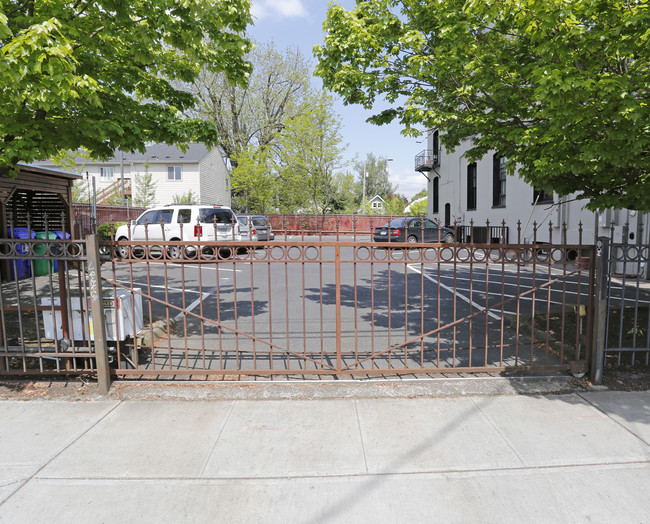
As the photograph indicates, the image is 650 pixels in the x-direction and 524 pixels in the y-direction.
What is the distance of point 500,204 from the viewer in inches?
819

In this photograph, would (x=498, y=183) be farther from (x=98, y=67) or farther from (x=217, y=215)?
(x=98, y=67)

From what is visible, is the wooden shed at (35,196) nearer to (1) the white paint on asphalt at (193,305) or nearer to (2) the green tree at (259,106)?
(1) the white paint on asphalt at (193,305)

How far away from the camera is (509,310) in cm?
819

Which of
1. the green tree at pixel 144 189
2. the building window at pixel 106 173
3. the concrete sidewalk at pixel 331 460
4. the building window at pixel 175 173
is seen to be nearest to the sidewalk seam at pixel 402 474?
the concrete sidewalk at pixel 331 460

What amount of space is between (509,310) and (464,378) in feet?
13.3

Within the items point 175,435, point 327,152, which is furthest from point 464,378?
point 327,152

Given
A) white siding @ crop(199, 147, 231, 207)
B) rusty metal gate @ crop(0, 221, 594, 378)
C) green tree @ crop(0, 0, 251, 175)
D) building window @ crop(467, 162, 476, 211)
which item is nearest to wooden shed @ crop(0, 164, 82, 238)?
rusty metal gate @ crop(0, 221, 594, 378)

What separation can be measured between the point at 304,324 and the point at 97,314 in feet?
7.14

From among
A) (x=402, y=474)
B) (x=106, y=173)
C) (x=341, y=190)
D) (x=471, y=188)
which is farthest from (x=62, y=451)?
(x=341, y=190)

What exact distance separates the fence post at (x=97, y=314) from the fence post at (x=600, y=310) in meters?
5.29

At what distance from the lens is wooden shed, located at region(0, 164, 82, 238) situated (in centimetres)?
917

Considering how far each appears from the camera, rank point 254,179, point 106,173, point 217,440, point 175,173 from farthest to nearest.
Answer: point 106,173 → point 175,173 → point 254,179 → point 217,440

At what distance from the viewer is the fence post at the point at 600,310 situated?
14.8 feet

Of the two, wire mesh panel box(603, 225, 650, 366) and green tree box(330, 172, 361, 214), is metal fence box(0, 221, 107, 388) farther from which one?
green tree box(330, 172, 361, 214)
